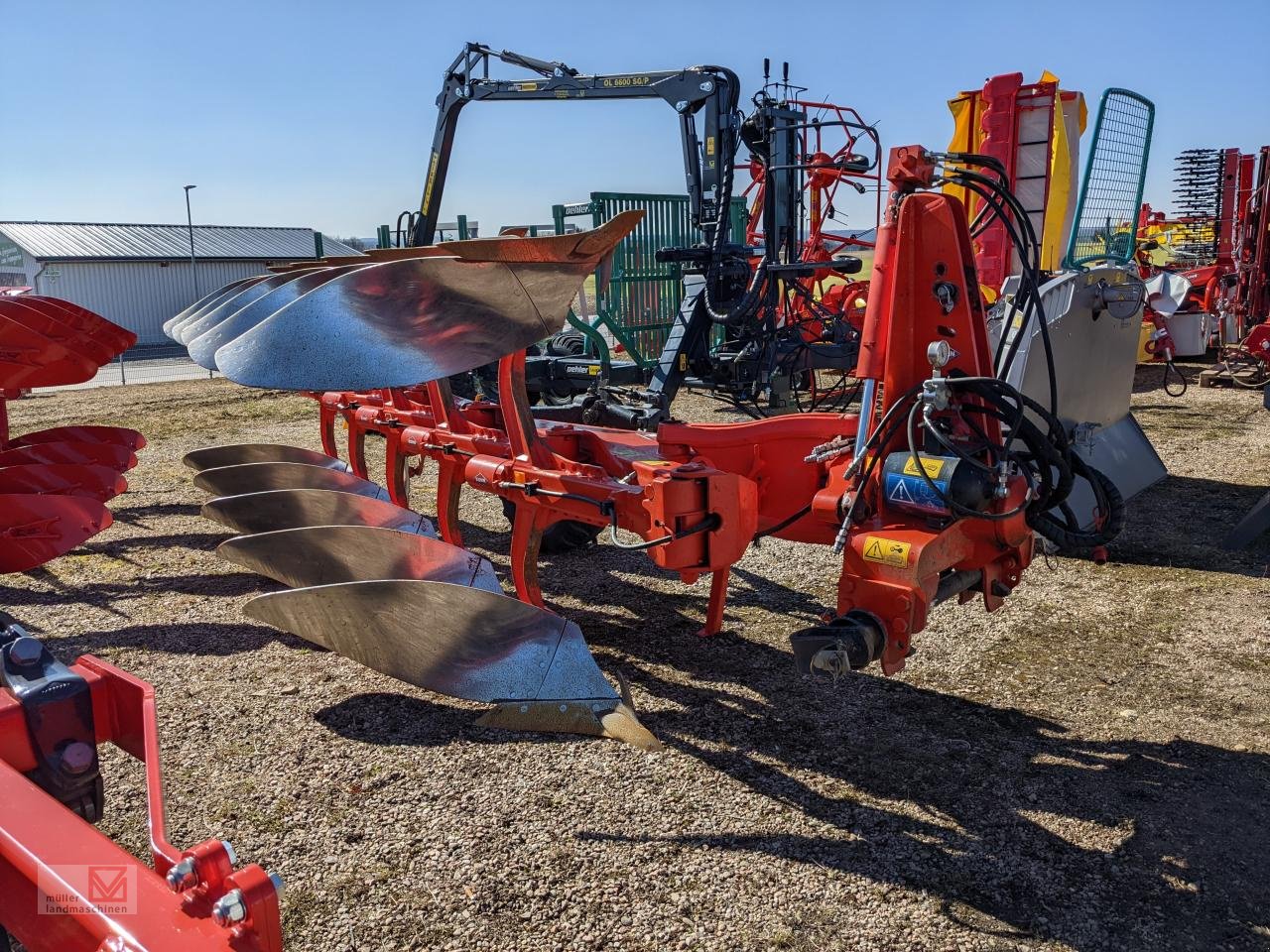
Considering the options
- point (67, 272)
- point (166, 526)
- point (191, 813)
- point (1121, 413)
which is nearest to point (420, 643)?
point (191, 813)

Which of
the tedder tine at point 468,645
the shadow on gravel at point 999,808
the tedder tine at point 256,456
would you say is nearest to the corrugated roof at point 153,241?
the tedder tine at point 256,456

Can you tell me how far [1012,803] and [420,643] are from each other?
195cm

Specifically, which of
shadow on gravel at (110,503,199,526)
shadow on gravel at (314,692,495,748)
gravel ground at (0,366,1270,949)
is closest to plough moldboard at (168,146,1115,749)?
shadow on gravel at (314,692,495,748)

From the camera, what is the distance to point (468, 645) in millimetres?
3328

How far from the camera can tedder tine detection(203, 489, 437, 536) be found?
4504mm

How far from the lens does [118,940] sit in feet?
3.20

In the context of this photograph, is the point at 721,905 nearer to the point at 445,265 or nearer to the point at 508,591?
the point at 445,265

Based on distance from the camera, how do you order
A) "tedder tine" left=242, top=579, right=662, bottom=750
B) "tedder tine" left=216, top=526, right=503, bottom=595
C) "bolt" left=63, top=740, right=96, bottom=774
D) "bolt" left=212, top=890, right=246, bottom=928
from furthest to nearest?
"tedder tine" left=216, top=526, right=503, bottom=595 < "tedder tine" left=242, top=579, right=662, bottom=750 < "bolt" left=63, top=740, right=96, bottom=774 < "bolt" left=212, top=890, right=246, bottom=928

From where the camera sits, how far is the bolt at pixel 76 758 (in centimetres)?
134

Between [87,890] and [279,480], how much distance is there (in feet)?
15.1

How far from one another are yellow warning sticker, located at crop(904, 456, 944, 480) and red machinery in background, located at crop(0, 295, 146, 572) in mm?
3731

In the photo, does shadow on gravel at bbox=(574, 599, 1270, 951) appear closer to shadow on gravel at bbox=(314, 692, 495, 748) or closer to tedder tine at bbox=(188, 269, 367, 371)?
shadow on gravel at bbox=(314, 692, 495, 748)

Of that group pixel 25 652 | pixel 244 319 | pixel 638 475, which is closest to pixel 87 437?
pixel 244 319

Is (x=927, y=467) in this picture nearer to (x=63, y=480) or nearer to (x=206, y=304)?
(x=206, y=304)
